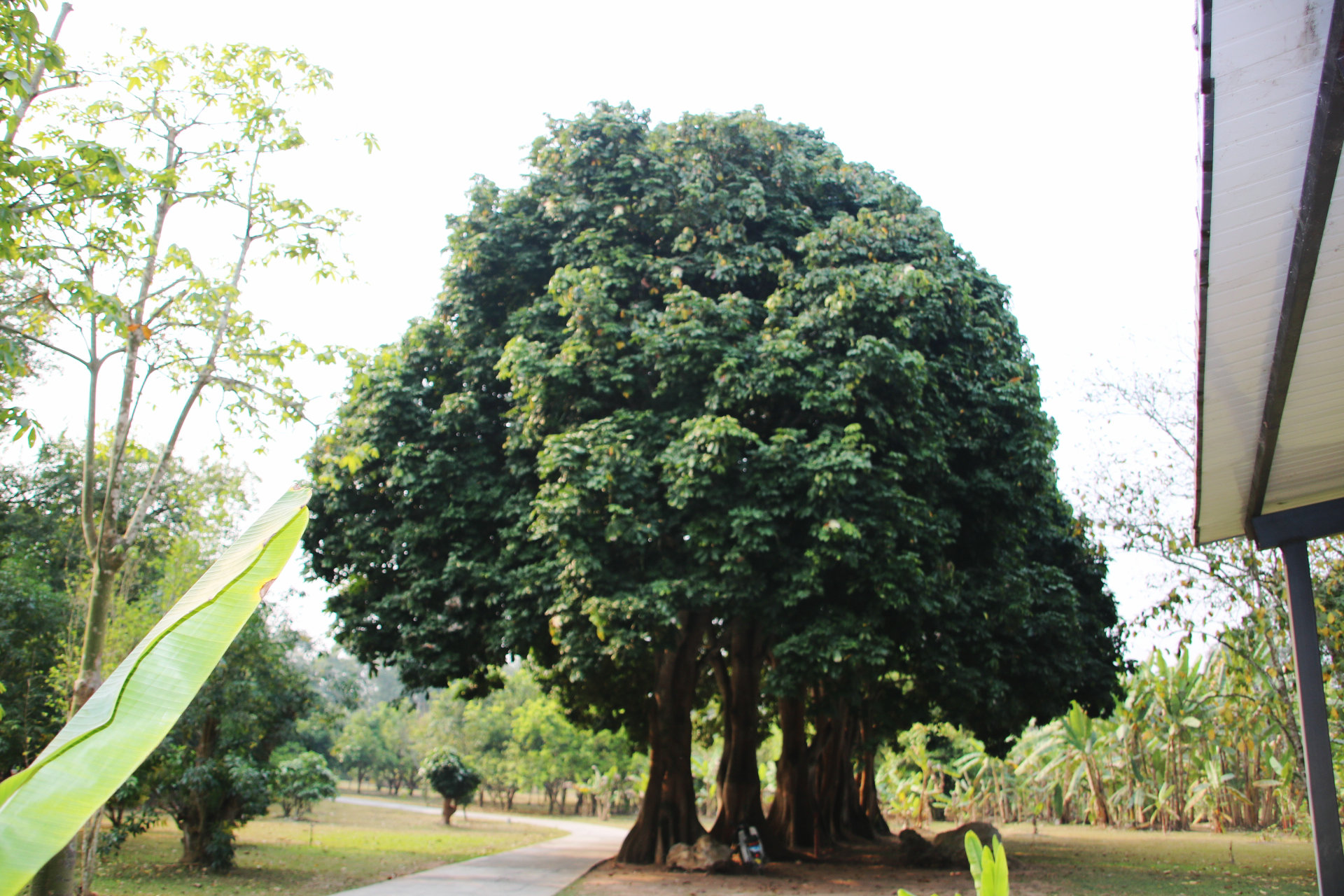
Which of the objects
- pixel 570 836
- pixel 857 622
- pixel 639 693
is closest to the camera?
pixel 857 622

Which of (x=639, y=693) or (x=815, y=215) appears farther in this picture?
(x=639, y=693)

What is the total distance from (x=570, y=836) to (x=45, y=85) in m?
21.0

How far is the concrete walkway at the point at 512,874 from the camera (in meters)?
10.6

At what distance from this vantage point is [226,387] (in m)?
8.45

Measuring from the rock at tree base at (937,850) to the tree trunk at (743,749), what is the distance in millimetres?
2182

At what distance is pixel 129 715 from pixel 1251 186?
4.09 meters

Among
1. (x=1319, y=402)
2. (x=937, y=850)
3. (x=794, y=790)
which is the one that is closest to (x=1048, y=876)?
(x=937, y=850)

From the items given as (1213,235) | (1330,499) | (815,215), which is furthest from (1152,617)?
(1213,235)

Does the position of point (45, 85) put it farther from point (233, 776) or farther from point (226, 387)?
point (233, 776)

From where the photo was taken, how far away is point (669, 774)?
46.1 ft

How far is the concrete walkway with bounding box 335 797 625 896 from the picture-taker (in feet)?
34.8

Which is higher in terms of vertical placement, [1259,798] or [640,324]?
[640,324]

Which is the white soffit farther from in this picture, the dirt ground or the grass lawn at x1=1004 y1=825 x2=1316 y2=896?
the grass lawn at x1=1004 y1=825 x2=1316 y2=896

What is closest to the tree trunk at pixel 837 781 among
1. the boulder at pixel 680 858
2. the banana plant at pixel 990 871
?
the boulder at pixel 680 858
